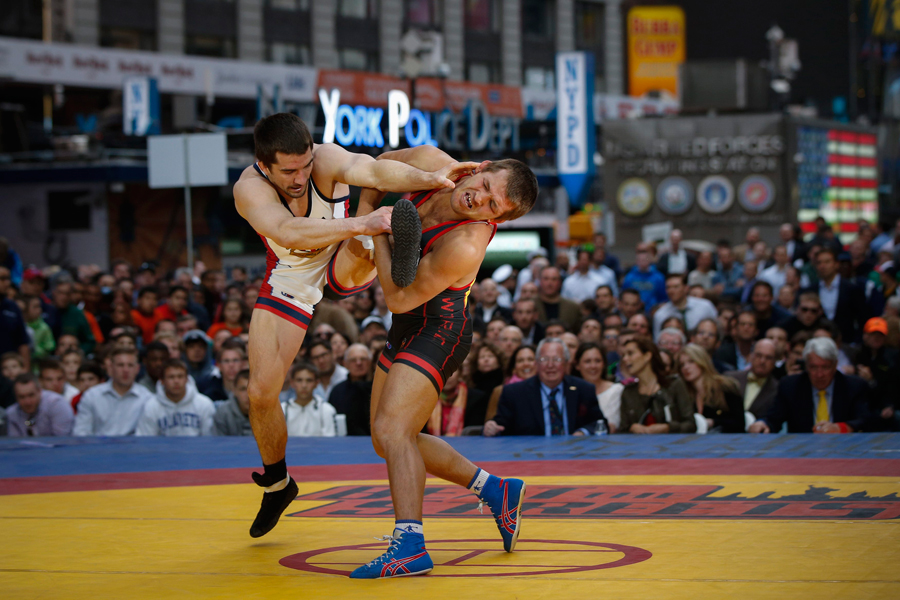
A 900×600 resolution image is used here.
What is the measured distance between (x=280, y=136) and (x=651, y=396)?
143 inches

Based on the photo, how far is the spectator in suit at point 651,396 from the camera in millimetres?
6754

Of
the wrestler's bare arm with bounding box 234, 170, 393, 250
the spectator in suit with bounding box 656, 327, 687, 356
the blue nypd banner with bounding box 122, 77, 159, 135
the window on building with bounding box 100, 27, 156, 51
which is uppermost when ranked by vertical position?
the window on building with bounding box 100, 27, 156, 51

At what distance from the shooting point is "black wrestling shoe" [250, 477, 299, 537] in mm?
4113

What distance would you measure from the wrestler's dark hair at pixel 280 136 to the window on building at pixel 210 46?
89.6ft

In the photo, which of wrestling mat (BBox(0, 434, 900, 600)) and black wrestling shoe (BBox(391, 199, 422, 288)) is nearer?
wrestling mat (BBox(0, 434, 900, 600))

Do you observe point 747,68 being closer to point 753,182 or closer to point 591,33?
point 753,182

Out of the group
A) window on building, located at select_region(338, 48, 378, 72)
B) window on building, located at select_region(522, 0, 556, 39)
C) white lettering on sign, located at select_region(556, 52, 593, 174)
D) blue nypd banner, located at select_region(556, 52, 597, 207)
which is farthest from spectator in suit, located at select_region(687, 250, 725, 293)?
window on building, located at select_region(522, 0, 556, 39)

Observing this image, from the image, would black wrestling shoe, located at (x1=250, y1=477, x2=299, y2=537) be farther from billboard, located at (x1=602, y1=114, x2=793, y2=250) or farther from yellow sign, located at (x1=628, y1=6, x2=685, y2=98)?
yellow sign, located at (x1=628, y1=6, x2=685, y2=98)

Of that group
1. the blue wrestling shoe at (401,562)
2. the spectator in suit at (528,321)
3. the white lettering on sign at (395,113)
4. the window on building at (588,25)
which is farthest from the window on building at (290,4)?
the blue wrestling shoe at (401,562)

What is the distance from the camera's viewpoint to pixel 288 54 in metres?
32.0

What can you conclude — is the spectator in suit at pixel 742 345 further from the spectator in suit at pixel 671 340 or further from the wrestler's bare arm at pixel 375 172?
the wrestler's bare arm at pixel 375 172

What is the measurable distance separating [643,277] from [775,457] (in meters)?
5.84

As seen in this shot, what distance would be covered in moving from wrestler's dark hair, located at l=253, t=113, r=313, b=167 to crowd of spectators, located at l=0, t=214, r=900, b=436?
294cm

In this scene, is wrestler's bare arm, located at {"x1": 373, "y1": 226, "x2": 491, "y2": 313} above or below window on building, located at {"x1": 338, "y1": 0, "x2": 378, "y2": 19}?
below
